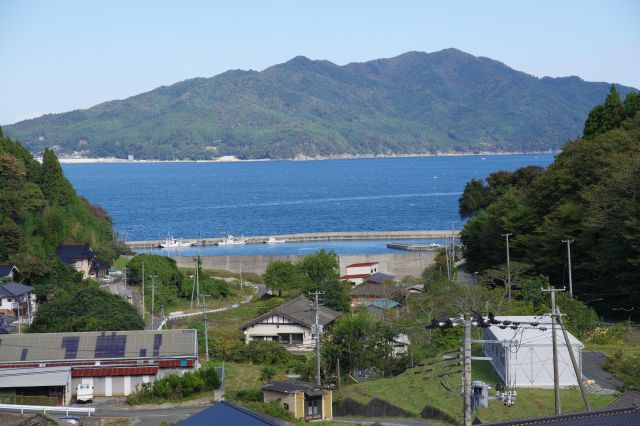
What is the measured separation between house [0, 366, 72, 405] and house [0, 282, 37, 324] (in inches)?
322

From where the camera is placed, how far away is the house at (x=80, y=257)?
3512 cm

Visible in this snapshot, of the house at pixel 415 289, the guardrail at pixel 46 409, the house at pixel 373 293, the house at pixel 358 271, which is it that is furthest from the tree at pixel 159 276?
the guardrail at pixel 46 409

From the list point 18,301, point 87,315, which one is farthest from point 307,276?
point 87,315

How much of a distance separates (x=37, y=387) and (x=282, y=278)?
14.9 meters

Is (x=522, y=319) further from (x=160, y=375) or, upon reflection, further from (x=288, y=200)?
(x=288, y=200)

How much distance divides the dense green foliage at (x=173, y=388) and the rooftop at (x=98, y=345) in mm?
1326

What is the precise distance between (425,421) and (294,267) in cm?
1883

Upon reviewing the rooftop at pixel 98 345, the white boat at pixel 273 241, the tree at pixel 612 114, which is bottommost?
the white boat at pixel 273 241

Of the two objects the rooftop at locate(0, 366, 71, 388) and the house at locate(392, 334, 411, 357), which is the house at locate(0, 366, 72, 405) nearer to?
the rooftop at locate(0, 366, 71, 388)

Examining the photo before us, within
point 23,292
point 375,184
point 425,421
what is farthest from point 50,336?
point 375,184

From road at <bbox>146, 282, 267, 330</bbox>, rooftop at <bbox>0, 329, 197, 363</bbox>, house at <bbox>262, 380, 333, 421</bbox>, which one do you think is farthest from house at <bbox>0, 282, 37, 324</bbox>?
house at <bbox>262, 380, 333, 421</bbox>

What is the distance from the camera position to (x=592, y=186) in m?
28.5

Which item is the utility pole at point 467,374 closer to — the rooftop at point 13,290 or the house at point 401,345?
the house at point 401,345

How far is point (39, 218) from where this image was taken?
3712cm
